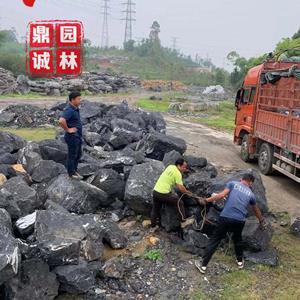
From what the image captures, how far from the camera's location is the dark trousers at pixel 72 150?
321 inches

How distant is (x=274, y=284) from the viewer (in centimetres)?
592

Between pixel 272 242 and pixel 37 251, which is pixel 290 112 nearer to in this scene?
pixel 272 242

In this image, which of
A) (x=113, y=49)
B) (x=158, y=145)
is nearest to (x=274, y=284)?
(x=158, y=145)

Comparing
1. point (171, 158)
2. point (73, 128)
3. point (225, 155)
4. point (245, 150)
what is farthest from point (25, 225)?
point (225, 155)

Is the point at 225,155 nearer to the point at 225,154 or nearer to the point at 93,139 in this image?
the point at 225,154

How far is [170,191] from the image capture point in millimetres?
6930

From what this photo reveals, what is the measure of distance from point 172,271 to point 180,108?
2213cm

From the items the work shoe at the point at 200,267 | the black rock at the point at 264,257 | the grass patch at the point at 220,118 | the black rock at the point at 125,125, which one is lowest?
the work shoe at the point at 200,267

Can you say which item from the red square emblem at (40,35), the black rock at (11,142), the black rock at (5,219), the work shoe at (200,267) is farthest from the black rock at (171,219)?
the red square emblem at (40,35)

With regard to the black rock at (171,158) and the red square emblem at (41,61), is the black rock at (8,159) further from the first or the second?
the red square emblem at (41,61)

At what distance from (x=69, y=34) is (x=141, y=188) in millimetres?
8405

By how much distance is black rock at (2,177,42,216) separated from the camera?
267 inches

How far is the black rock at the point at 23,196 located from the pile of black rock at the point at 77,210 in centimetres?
2

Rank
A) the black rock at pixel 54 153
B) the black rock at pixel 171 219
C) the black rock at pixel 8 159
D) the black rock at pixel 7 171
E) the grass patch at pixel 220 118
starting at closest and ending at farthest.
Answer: the black rock at pixel 171 219, the black rock at pixel 7 171, the black rock at pixel 8 159, the black rock at pixel 54 153, the grass patch at pixel 220 118
